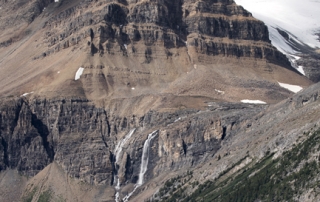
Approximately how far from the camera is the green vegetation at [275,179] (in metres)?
119

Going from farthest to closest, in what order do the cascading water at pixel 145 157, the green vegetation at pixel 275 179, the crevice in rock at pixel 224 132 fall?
the cascading water at pixel 145 157, the crevice in rock at pixel 224 132, the green vegetation at pixel 275 179

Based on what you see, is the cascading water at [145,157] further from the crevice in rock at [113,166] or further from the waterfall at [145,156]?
the crevice in rock at [113,166]

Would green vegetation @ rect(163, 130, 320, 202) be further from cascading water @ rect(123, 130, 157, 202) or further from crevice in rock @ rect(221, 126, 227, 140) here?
cascading water @ rect(123, 130, 157, 202)

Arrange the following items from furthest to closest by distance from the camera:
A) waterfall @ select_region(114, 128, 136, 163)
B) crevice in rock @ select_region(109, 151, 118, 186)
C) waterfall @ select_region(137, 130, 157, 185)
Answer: waterfall @ select_region(114, 128, 136, 163), crevice in rock @ select_region(109, 151, 118, 186), waterfall @ select_region(137, 130, 157, 185)

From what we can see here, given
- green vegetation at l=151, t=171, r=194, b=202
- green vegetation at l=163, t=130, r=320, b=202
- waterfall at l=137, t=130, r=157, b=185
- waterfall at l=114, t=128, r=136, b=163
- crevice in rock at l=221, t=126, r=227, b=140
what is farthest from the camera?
waterfall at l=114, t=128, r=136, b=163

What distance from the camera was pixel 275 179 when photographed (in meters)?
127

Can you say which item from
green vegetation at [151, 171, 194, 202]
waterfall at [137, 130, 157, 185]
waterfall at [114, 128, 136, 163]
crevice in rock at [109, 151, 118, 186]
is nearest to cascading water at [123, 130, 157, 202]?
waterfall at [137, 130, 157, 185]

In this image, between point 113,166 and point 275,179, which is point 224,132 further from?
point 275,179

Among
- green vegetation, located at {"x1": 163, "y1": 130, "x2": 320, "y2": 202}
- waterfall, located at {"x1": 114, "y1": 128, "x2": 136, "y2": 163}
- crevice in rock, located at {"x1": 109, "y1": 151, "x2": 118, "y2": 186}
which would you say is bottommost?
crevice in rock, located at {"x1": 109, "y1": 151, "x2": 118, "y2": 186}

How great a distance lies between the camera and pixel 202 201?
5709 inches

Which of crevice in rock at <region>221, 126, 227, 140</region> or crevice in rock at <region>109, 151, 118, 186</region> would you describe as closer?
crevice in rock at <region>221, 126, 227, 140</region>

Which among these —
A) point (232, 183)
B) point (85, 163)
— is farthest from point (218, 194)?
point (85, 163)

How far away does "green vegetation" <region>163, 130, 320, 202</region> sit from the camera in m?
119

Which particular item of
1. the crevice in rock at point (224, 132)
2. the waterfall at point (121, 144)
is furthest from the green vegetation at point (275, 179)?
the waterfall at point (121, 144)
